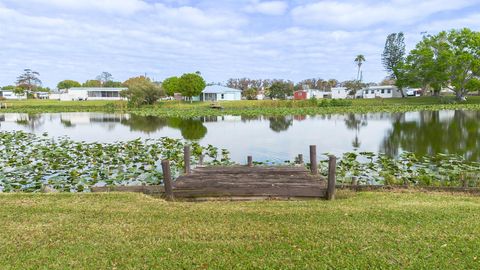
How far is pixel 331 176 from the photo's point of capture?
827cm

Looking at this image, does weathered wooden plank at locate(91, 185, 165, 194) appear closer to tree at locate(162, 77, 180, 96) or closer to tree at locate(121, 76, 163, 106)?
tree at locate(121, 76, 163, 106)

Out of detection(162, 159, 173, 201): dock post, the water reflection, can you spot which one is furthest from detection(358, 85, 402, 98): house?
detection(162, 159, 173, 201): dock post

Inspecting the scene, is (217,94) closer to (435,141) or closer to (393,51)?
(393,51)

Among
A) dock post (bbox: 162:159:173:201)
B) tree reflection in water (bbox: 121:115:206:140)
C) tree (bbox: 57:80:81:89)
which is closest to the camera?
dock post (bbox: 162:159:173:201)

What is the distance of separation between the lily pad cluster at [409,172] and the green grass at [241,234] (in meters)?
2.96

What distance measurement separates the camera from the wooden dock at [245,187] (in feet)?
28.0

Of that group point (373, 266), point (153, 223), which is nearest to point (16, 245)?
point (153, 223)

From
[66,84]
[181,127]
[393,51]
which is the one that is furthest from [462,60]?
[66,84]

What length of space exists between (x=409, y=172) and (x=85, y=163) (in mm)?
11729

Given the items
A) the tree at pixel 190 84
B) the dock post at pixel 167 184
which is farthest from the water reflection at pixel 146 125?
the tree at pixel 190 84

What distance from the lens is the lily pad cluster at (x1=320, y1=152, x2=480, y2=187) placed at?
10570 millimetres

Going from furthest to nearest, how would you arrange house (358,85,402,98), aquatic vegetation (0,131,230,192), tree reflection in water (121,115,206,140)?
house (358,85,402,98) < tree reflection in water (121,115,206,140) < aquatic vegetation (0,131,230,192)

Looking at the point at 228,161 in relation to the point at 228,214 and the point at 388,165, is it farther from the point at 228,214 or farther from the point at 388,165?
the point at 228,214

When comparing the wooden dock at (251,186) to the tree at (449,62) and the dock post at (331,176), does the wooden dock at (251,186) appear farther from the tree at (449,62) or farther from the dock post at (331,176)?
the tree at (449,62)
